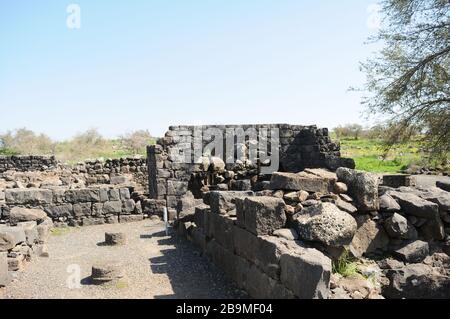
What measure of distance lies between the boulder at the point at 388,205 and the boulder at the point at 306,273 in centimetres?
183

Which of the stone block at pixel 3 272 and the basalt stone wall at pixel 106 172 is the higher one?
the basalt stone wall at pixel 106 172

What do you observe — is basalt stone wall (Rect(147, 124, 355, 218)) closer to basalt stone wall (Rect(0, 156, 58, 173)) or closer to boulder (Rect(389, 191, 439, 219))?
boulder (Rect(389, 191, 439, 219))

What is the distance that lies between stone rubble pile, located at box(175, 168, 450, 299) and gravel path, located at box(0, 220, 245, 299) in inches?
28.6

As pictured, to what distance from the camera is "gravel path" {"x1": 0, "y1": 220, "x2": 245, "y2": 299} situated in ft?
22.2

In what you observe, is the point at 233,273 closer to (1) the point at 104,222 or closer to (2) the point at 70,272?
(2) the point at 70,272

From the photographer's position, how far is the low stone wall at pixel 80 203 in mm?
12633

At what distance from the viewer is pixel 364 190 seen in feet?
20.5

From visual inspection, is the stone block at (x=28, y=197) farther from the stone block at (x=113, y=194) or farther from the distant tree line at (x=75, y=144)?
the distant tree line at (x=75, y=144)

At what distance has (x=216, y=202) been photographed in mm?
8195

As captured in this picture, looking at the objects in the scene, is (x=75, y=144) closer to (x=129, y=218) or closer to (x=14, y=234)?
(x=129, y=218)

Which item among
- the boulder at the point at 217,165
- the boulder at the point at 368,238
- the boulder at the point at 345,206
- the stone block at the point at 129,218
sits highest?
the boulder at the point at 217,165

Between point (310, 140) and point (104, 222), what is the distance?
8346 millimetres

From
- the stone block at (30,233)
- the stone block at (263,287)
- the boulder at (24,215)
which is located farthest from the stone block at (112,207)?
the stone block at (263,287)

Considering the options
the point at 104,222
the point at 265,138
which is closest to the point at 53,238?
the point at 104,222
